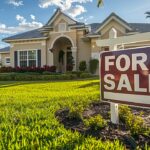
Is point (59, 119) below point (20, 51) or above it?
below

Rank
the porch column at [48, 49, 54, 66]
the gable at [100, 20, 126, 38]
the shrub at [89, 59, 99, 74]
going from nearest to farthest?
the gable at [100, 20, 126, 38]
the shrub at [89, 59, 99, 74]
the porch column at [48, 49, 54, 66]

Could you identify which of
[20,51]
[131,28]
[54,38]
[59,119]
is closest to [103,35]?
[131,28]

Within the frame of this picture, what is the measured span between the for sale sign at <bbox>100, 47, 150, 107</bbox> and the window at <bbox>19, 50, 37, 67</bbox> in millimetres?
29887

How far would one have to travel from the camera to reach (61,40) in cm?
3553

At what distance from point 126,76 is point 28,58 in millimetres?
30997

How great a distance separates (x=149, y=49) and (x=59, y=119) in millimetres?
2232

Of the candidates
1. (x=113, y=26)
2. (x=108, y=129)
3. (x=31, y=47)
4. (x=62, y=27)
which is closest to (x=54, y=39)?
(x=62, y=27)

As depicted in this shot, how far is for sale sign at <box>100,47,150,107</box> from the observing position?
500 centimetres

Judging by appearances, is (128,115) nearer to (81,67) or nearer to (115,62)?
(115,62)

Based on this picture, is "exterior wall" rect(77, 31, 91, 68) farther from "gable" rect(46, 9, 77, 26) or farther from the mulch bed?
the mulch bed

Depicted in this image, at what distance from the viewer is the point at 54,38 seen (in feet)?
111


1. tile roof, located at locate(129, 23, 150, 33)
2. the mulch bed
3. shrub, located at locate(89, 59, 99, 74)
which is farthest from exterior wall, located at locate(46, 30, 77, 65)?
the mulch bed

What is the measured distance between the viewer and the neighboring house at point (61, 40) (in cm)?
3059

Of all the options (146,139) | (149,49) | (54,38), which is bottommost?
(146,139)
